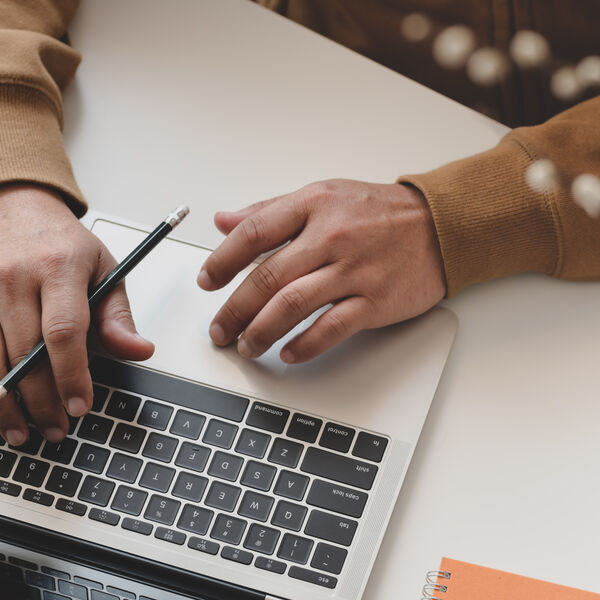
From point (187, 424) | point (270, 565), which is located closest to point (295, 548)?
point (270, 565)

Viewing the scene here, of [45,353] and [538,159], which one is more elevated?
[538,159]

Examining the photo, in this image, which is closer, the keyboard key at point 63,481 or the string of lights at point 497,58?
the keyboard key at point 63,481

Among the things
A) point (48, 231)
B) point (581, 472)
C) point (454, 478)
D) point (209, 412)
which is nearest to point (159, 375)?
point (209, 412)

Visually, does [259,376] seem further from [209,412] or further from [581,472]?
[581,472]

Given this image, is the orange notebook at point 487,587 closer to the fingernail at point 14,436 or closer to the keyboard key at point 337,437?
the keyboard key at point 337,437

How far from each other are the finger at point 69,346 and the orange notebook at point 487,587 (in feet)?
1.00

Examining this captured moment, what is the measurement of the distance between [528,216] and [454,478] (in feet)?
0.79

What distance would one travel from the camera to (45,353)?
525mm

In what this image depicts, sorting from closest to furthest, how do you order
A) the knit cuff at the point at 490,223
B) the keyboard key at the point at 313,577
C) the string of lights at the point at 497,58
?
the keyboard key at the point at 313,577 < the knit cuff at the point at 490,223 < the string of lights at the point at 497,58

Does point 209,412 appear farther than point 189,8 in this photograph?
No

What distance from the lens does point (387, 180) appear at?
66cm

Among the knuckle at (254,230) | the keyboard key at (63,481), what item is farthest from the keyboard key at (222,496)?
the knuckle at (254,230)

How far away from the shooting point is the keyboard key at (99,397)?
540mm

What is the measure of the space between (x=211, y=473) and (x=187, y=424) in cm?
4
